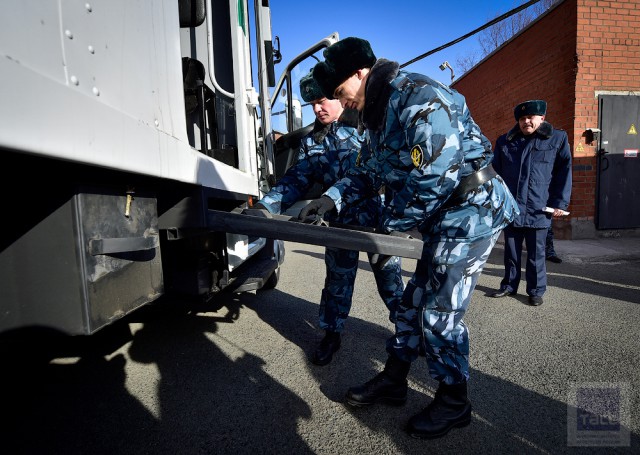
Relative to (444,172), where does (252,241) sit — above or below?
below

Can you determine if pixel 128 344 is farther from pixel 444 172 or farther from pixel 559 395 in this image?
pixel 559 395

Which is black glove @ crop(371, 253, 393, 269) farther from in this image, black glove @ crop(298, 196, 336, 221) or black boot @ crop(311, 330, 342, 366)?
black boot @ crop(311, 330, 342, 366)

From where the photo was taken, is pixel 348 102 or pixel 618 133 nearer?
pixel 348 102

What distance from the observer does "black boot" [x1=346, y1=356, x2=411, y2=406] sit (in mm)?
1593

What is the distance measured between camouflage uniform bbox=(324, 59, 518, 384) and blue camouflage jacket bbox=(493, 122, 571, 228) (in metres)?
1.76

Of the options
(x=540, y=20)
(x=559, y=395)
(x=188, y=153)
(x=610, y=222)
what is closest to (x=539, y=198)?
(x=559, y=395)

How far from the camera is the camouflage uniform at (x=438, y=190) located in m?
1.25

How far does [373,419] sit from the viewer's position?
1.52m

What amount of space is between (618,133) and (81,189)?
766 cm

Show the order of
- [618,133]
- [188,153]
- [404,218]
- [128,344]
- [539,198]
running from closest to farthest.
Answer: [188,153] < [404,218] < [128,344] < [539,198] < [618,133]

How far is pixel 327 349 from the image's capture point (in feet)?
6.72

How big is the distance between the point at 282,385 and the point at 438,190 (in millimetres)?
1307

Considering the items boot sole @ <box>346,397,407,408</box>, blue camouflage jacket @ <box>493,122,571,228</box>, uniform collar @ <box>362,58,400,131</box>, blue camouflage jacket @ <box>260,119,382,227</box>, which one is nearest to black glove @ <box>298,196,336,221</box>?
blue camouflage jacket @ <box>260,119,382,227</box>

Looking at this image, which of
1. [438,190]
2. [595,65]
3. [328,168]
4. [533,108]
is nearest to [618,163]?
[595,65]
